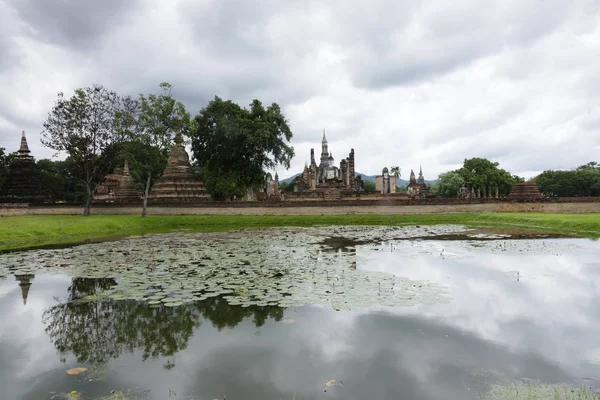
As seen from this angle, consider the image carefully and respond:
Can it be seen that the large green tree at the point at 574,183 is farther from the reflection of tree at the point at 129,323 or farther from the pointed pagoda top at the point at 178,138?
the reflection of tree at the point at 129,323

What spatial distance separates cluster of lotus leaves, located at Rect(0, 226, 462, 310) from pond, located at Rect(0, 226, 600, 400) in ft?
0.20

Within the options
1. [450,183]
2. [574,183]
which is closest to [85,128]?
[450,183]

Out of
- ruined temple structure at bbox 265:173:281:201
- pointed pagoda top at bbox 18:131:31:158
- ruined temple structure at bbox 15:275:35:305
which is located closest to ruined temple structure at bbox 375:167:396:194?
ruined temple structure at bbox 265:173:281:201

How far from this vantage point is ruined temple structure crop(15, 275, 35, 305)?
8094 millimetres

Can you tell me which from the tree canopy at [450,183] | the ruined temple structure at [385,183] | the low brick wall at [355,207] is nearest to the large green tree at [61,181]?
the low brick wall at [355,207]

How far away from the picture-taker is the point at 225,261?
11.4 m

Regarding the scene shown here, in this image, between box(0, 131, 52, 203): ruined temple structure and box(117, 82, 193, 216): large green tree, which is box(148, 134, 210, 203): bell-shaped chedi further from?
box(0, 131, 52, 203): ruined temple structure

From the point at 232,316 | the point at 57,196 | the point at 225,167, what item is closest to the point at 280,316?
the point at 232,316

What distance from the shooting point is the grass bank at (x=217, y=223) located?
1914cm

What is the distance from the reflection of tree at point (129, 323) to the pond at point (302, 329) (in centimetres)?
3

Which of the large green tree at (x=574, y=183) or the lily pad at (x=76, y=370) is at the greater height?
the large green tree at (x=574, y=183)

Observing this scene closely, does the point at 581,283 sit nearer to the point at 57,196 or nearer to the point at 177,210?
the point at 177,210

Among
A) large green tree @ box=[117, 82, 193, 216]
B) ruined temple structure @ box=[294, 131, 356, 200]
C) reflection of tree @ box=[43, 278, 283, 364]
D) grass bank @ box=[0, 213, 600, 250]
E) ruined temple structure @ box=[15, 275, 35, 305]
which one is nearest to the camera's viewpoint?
reflection of tree @ box=[43, 278, 283, 364]

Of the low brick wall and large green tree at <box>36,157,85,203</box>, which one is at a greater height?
large green tree at <box>36,157,85,203</box>
